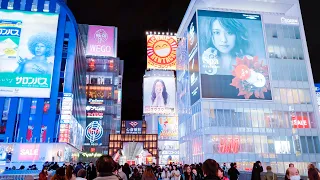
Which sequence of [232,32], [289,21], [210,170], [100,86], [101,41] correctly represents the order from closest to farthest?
[210,170] → [232,32] → [289,21] → [100,86] → [101,41]

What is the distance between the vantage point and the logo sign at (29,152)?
40.9 metres

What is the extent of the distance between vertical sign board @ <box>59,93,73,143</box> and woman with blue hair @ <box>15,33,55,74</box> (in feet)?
17.2

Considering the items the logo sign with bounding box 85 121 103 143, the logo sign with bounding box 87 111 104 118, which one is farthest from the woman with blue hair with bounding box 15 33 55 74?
the logo sign with bounding box 85 121 103 143

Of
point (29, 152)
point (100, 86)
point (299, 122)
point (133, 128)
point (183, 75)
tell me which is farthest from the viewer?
point (100, 86)

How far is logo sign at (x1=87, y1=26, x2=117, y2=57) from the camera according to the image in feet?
268

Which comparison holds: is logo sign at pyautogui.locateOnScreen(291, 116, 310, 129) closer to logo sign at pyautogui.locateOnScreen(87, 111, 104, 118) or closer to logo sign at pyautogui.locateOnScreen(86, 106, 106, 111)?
logo sign at pyautogui.locateOnScreen(87, 111, 104, 118)

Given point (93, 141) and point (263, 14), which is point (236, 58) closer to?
point (263, 14)

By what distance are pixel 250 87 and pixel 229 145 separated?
9.79 metres

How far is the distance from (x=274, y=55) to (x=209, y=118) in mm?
16215

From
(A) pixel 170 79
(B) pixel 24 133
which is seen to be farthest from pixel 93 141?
(B) pixel 24 133

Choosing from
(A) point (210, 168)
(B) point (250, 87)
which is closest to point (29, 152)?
(B) point (250, 87)

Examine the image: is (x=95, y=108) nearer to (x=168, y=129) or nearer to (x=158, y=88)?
(x=158, y=88)

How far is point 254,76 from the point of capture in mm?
42594

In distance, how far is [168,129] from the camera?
2584 inches
